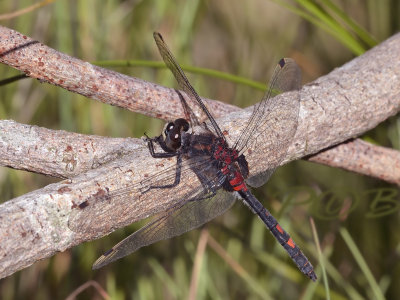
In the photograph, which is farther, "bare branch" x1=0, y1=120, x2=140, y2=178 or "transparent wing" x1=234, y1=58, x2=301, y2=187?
"transparent wing" x1=234, y1=58, x2=301, y2=187

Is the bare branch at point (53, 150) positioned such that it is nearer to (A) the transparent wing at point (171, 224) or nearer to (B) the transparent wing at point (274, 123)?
(A) the transparent wing at point (171, 224)

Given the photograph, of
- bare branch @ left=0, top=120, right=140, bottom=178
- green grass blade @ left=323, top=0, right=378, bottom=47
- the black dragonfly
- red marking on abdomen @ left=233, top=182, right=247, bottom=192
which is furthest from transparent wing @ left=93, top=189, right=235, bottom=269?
green grass blade @ left=323, top=0, right=378, bottom=47

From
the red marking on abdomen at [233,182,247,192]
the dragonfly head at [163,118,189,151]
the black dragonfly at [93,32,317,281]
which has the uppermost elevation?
the dragonfly head at [163,118,189,151]

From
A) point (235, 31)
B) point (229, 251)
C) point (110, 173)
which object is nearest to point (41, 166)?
point (110, 173)

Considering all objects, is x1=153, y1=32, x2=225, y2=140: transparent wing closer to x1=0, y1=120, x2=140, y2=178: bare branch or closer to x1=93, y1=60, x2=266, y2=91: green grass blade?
x1=93, y1=60, x2=266, y2=91: green grass blade

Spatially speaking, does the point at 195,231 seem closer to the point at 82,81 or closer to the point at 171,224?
the point at 171,224

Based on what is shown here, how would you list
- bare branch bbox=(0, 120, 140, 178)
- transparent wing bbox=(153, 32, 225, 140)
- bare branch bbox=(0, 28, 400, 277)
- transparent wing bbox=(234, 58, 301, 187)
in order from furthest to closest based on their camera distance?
transparent wing bbox=(153, 32, 225, 140) < transparent wing bbox=(234, 58, 301, 187) < bare branch bbox=(0, 120, 140, 178) < bare branch bbox=(0, 28, 400, 277)
